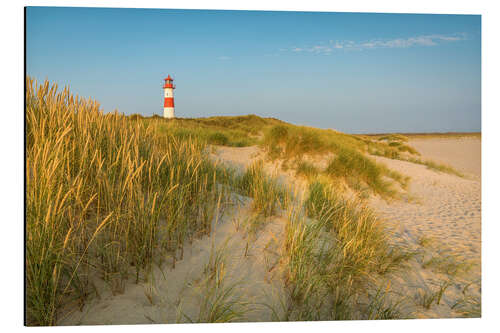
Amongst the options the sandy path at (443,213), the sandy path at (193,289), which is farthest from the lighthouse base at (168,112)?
the sandy path at (443,213)

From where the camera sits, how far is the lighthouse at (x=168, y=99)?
2287mm

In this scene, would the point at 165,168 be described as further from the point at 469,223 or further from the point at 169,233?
the point at 469,223

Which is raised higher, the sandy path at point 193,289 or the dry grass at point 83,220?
the dry grass at point 83,220

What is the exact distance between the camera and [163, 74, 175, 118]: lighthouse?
7.50 feet

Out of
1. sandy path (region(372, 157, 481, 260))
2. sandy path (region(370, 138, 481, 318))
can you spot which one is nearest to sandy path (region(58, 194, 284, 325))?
sandy path (region(370, 138, 481, 318))

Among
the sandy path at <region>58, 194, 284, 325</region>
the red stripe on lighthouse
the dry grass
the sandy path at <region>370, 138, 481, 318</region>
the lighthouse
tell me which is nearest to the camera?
the dry grass

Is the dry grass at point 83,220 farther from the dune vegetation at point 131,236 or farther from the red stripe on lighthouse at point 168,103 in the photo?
the red stripe on lighthouse at point 168,103

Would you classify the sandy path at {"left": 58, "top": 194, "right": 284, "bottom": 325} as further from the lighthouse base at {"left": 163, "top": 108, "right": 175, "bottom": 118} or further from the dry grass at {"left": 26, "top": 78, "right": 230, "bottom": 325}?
the lighthouse base at {"left": 163, "top": 108, "right": 175, "bottom": 118}

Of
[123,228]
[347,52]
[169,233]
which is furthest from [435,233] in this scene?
[123,228]

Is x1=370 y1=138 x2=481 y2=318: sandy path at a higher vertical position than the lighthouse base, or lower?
lower

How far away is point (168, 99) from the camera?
2.45m

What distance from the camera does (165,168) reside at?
214 cm
